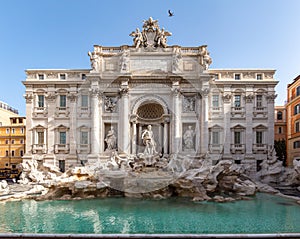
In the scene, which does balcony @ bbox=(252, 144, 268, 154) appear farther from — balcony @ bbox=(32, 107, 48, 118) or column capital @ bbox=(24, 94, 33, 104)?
column capital @ bbox=(24, 94, 33, 104)

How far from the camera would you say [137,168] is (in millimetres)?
15609

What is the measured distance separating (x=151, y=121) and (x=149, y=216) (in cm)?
1176

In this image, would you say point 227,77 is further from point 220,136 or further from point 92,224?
point 92,224

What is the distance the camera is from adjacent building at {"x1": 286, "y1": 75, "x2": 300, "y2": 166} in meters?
22.6

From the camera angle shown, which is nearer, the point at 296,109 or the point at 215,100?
the point at 215,100

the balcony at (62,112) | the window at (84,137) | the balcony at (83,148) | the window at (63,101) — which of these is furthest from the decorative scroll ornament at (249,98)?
the window at (63,101)

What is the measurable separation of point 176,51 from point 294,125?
15.3m

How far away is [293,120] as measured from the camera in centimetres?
2383

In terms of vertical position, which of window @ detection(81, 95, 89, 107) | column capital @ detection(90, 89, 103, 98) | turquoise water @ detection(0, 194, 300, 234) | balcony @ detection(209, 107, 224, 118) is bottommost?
turquoise water @ detection(0, 194, 300, 234)

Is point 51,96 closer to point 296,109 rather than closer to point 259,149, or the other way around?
point 259,149

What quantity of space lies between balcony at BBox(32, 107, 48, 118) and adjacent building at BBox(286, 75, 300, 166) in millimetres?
25216

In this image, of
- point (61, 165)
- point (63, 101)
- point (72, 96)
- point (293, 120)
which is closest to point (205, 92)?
point (293, 120)

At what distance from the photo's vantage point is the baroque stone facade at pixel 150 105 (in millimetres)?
19766

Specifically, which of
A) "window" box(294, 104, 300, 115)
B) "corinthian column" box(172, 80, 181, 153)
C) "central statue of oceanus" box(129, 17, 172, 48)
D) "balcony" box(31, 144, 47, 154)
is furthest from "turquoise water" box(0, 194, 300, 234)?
"central statue of oceanus" box(129, 17, 172, 48)
